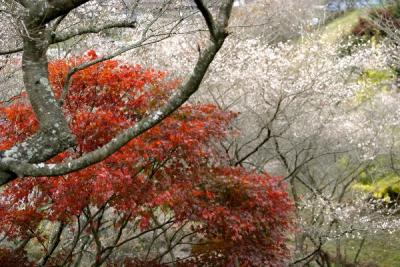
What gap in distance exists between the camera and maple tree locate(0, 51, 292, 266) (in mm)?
5664

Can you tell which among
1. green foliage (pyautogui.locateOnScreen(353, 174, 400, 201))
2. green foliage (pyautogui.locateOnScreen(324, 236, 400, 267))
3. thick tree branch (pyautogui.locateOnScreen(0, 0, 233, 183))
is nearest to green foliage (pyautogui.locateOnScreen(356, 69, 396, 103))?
green foliage (pyautogui.locateOnScreen(353, 174, 400, 201))

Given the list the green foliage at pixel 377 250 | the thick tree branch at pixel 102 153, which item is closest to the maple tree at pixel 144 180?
the thick tree branch at pixel 102 153

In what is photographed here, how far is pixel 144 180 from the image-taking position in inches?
232

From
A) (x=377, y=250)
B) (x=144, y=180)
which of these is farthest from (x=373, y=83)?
(x=144, y=180)

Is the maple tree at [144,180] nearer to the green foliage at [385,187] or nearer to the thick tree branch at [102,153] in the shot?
the thick tree branch at [102,153]

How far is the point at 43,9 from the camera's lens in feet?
12.2

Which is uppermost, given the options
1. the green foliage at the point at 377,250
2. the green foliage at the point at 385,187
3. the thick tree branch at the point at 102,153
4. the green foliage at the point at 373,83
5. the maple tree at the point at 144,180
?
the green foliage at the point at 373,83

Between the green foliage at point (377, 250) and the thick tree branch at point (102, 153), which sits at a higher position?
the green foliage at point (377, 250)

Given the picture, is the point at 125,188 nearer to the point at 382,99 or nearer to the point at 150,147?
the point at 150,147

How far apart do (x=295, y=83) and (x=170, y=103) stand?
863 cm

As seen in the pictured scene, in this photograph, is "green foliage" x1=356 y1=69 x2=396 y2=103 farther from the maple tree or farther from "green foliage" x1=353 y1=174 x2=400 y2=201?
the maple tree

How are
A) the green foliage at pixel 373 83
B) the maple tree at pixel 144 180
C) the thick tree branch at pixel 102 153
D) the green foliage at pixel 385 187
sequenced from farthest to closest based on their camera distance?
the green foliage at pixel 373 83 < the green foliage at pixel 385 187 < the maple tree at pixel 144 180 < the thick tree branch at pixel 102 153

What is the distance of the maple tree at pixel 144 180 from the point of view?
5.66m

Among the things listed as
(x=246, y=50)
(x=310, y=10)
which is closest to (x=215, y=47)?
(x=246, y=50)
